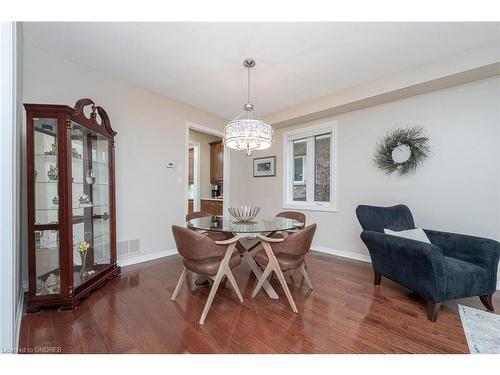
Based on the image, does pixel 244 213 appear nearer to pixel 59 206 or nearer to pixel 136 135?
pixel 59 206

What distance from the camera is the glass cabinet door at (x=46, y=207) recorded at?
1866 mm

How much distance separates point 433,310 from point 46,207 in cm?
347

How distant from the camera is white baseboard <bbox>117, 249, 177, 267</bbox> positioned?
286 cm

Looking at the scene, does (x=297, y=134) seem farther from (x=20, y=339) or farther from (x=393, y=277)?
(x=20, y=339)

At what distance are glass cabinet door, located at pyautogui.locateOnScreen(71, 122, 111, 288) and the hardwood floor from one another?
327mm

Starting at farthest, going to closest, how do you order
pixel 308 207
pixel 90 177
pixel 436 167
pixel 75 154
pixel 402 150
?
pixel 308 207 < pixel 402 150 < pixel 436 167 < pixel 90 177 < pixel 75 154

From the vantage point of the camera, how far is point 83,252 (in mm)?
2180

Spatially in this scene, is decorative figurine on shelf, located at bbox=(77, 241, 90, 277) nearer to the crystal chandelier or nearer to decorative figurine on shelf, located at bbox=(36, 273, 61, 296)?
decorative figurine on shelf, located at bbox=(36, 273, 61, 296)

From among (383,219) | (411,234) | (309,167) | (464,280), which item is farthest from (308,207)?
(464,280)

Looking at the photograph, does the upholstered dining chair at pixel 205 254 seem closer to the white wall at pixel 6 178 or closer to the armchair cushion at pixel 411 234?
the white wall at pixel 6 178

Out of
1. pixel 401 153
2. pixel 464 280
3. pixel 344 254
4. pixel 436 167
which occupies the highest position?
pixel 401 153

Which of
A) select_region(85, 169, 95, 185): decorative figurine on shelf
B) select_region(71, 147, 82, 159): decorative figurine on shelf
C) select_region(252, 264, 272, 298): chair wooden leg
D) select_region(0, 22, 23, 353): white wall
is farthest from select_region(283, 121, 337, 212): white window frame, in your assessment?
select_region(0, 22, 23, 353): white wall
